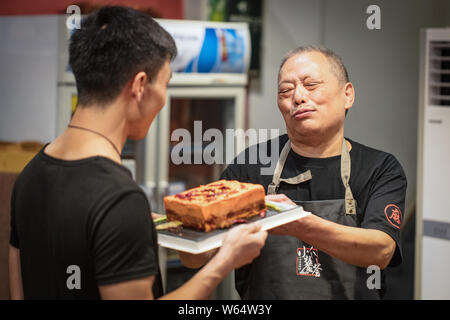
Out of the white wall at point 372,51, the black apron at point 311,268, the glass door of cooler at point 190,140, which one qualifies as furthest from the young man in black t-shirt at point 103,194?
the white wall at point 372,51

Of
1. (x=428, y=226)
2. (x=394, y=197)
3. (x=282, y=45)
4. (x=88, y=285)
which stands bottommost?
(x=428, y=226)

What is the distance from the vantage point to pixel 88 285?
1.27 m

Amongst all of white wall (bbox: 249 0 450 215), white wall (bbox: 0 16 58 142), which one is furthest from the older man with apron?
white wall (bbox: 249 0 450 215)

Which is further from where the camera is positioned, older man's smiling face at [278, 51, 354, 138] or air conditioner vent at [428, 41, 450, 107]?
air conditioner vent at [428, 41, 450, 107]

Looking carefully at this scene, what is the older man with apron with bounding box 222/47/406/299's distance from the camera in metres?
1.80

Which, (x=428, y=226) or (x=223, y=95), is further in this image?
(x=223, y=95)

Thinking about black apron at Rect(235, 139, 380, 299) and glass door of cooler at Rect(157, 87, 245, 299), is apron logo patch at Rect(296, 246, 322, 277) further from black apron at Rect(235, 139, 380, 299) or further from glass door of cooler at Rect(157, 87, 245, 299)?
glass door of cooler at Rect(157, 87, 245, 299)

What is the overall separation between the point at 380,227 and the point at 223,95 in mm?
1870

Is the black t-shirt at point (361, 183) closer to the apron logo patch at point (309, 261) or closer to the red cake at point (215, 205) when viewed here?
the apron logo patch at point (309, 261)

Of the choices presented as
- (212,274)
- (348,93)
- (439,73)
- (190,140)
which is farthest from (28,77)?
(439,73)

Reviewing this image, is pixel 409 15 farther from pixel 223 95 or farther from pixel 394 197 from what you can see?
pixel 394 197

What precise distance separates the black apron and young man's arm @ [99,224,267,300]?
44 centimetres
